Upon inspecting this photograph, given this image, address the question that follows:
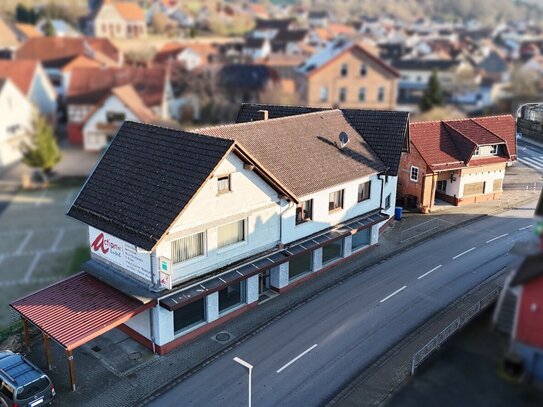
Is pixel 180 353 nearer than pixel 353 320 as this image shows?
Yes

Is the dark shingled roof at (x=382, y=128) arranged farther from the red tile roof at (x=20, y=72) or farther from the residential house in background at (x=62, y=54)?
the residential house in background at (x=62, y=54)

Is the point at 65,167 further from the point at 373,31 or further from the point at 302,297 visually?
the point at 373,31

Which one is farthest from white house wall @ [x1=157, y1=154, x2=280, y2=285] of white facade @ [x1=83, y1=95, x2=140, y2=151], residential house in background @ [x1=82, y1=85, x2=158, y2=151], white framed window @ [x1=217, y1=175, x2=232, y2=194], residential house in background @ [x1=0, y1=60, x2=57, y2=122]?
residential house in background @ [x1=0, y1=60, x2=57, y2=122]

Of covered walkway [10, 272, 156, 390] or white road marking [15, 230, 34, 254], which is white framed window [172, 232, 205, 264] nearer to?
covered walkway [10, 272, 156, 390]

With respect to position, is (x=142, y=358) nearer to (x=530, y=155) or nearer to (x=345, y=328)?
(x=345, y=328)

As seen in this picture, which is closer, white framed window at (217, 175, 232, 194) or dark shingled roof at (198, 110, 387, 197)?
white framed window at (217, 175, 232, 194)

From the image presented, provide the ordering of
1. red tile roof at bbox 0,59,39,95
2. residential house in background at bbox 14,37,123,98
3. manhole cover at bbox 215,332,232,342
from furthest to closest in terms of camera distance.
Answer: residential house in background at bbox 14,37,123,98
red tile roof at bbox 0,59,39,95
manhole cover at bbox 215,332,232,342

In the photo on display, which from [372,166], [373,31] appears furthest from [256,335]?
[373,31]
